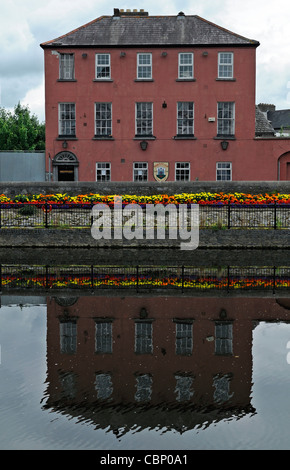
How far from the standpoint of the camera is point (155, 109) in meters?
34.1

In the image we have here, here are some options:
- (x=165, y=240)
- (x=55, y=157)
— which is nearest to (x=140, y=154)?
(x=55, y=157)

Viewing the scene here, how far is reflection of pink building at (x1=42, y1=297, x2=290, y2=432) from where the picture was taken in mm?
5551

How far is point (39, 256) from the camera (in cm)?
1892

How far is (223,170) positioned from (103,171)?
8.04 meters

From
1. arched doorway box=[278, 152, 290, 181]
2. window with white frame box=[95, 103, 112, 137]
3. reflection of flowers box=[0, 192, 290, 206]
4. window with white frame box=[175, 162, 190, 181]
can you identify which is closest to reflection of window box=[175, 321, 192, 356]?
reflection of flowers box=[0, 192, 290, 206]

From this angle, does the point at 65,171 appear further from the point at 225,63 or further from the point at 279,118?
the point at 279,118

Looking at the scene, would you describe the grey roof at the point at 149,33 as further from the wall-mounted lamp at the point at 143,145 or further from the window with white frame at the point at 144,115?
the wall-mounted lamp at the point at 143,145

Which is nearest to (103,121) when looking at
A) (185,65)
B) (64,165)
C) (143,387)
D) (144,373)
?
(64,165)

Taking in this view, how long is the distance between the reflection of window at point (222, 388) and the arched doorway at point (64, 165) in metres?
29.0

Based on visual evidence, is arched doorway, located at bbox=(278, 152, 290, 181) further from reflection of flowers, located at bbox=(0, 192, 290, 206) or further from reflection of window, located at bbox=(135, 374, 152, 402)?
reflection of window, located at bbox=(135, 374, 152, 402)

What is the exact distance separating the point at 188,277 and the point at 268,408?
831 centimetres

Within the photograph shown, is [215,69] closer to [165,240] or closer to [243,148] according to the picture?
[243,148]

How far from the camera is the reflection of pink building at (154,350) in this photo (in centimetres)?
555

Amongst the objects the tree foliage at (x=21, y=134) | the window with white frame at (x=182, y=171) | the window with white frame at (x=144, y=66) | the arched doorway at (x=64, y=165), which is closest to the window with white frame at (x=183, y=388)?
the window with white frame at (x=182, y=171)
